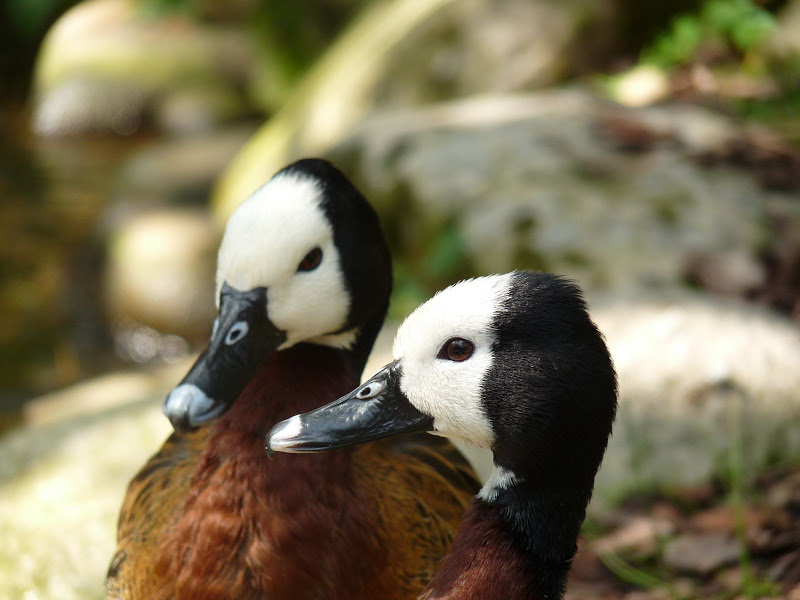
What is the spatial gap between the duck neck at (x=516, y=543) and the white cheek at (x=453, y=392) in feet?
0.42

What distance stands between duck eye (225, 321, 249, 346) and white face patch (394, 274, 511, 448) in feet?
1.50

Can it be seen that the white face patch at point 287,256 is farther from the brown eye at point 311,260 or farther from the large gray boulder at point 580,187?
the large gray boulder at point 580,187

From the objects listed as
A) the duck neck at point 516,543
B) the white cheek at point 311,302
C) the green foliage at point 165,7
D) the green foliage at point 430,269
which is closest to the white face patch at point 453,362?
the duck neck at point 516,543

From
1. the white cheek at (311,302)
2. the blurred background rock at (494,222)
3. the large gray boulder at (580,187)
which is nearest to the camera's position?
the white cheek at (311,302)

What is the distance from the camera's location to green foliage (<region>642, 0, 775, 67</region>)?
5.37 m

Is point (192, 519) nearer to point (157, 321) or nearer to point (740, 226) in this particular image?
point (740, 226)

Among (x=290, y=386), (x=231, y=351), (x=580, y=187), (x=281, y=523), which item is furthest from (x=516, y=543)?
(x=580, y=187)

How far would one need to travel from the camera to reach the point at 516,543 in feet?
6.32

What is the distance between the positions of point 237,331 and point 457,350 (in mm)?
617

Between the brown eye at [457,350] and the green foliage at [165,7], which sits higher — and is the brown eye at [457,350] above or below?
below

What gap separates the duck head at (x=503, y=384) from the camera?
5.95 feet

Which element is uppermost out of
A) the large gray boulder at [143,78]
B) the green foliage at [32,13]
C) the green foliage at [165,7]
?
the green foliage at [32,13]

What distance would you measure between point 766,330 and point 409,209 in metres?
1.95

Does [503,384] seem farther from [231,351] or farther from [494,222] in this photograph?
[494,222]
